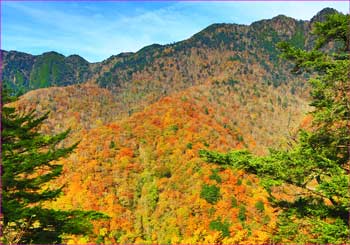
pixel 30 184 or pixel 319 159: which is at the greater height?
pixel 319 159

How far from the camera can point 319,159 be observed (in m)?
10.3

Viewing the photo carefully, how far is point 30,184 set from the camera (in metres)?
12.4

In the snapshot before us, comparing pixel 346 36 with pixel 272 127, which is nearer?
pixel 346 36

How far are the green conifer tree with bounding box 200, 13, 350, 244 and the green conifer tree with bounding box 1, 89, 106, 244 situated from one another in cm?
497

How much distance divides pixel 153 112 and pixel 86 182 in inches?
1921

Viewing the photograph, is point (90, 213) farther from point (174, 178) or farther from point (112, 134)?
point (112, 134)

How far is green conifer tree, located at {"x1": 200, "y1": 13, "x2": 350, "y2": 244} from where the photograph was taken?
9.77 metres

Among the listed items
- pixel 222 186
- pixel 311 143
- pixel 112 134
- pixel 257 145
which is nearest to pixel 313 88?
pixel 311 143

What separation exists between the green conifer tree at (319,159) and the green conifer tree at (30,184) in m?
4.97

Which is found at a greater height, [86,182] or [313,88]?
[313,88]

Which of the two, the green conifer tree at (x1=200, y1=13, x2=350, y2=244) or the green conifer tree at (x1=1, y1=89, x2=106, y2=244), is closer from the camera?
the green conifer tree at (x1=200, y1=13, x2=350, y2=244)

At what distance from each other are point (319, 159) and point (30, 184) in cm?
859

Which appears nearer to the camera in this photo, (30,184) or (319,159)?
(319,159)

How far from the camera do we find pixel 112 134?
13875 cm
